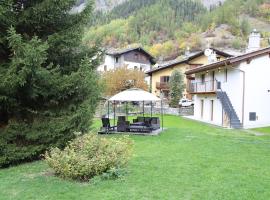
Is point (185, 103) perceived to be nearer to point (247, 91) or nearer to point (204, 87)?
point (204, 87)

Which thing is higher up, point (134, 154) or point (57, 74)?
point (57, 74)

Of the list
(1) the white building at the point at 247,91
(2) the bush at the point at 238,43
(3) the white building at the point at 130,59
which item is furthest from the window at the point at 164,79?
(2) the bush at the point at 238,43

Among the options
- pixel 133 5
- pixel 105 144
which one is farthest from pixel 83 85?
pixel 133 5

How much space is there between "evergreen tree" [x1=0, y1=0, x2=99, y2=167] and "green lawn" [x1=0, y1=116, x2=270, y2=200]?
846mm

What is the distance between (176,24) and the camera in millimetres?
131375

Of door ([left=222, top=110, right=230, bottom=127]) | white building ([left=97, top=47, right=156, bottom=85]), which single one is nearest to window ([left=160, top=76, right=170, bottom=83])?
white building ([left=97, top=47, right=156, bottom=85])

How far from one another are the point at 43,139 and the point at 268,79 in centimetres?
2230

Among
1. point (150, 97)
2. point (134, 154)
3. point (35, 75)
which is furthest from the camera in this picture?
point (150, 97)

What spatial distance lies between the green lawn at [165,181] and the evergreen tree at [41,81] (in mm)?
846

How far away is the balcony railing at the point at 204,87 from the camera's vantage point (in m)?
32.9

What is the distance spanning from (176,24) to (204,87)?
99726mm

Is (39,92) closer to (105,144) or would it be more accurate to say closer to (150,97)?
(105,144)

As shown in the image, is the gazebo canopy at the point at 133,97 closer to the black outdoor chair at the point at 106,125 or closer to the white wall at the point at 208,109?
the black outdoor chair at the point at 106,125

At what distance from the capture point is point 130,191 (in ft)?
24.9
